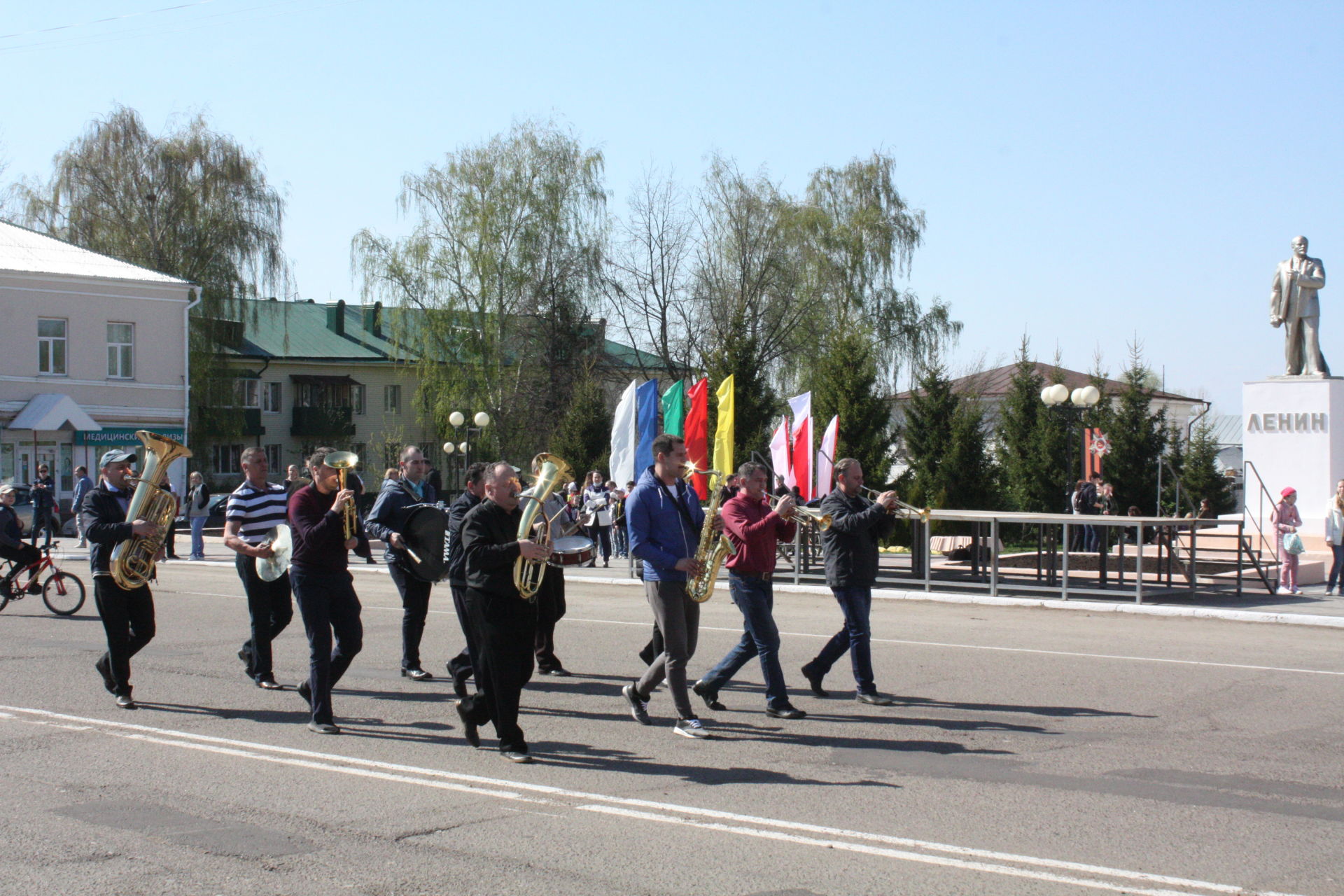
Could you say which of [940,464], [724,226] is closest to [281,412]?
[724,226]

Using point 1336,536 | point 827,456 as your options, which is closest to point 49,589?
point 827,456

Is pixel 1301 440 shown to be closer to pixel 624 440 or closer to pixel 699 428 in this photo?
pixel 699 428

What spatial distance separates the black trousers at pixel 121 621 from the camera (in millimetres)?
8961

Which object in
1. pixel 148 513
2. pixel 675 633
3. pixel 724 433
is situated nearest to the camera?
pixel 675 633

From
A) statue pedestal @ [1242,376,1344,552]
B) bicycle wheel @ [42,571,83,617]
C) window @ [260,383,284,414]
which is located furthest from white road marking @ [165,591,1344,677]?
window @ [260,383,284,414]

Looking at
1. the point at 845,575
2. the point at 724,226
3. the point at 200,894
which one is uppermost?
the point at 724,226

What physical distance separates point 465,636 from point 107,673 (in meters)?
2.80

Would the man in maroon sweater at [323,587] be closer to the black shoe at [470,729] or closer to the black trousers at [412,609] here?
the black shoe at [470,729]

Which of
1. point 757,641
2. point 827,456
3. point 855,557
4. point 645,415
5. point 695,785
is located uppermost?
point 645,415

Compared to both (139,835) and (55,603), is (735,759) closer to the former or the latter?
(139,835)

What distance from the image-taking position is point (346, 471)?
8.22 m

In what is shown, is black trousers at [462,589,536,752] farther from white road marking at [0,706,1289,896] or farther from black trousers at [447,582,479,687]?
white road marking at [0,706,1289,896]

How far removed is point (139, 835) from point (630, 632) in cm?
791

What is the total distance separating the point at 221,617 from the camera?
48.7 ft
